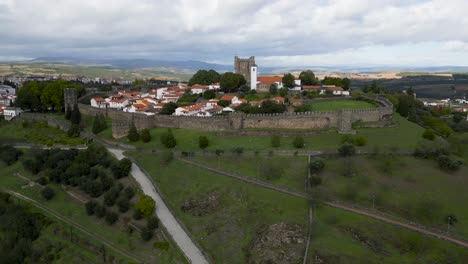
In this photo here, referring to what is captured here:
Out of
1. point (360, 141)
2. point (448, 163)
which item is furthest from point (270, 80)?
point (448, 163)

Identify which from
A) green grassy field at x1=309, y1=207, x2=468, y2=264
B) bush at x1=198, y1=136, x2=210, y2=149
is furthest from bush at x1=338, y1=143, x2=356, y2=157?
bush at x1=198, y1=136, x2=210, y2=149

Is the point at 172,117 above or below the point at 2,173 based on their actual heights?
above

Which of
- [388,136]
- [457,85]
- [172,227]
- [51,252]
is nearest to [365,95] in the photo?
[388,136]

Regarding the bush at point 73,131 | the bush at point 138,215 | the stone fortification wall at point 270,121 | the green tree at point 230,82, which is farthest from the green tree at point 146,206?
the green tree at point 230,82

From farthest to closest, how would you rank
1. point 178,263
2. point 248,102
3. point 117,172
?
point 248,102, point 117,172, point 178,263

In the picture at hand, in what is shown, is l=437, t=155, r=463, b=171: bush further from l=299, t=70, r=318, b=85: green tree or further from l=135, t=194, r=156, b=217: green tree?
l=299, t=70, r=318, b=85: green tree

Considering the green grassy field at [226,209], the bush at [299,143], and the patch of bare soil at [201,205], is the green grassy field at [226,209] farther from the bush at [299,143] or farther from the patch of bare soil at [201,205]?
the bush at [299,143]

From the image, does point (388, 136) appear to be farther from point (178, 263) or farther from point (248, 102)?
point (178, 263)
